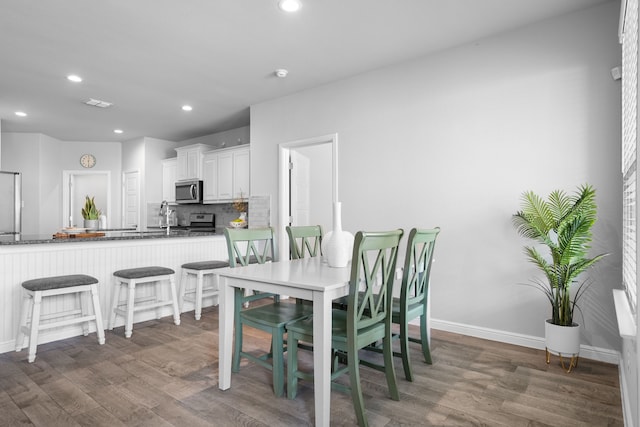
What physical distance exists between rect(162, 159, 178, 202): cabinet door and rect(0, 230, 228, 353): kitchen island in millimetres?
3195

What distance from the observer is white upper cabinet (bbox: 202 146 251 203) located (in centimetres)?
571

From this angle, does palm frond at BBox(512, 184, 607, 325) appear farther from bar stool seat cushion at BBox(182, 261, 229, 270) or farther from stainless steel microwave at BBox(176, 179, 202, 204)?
stainless steel microwave at BBox(176, 179, 202, 204)

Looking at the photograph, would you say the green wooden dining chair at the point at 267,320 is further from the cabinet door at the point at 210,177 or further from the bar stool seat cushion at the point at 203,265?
the cabinet door at the point at 210,177

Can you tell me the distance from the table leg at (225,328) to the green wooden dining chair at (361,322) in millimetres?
404

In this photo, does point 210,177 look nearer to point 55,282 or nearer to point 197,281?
point 197,281

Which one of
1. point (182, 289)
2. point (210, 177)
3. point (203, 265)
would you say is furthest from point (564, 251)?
point (210, 177)

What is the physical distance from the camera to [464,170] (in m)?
3.39

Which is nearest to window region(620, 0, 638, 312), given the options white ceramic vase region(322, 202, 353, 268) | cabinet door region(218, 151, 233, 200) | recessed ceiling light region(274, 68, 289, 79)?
white ceramic vase region(322, 202, 353, 268)

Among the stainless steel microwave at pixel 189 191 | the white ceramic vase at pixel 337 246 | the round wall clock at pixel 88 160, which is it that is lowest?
the white ceramic vase at pixel 337 246

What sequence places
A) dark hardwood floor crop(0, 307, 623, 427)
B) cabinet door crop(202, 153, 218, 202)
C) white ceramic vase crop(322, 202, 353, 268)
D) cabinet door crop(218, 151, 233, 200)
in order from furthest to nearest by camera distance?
cabinet door crop(202, 153, 218, 202)
cabinet door crop(218, 151, 233, 200)
white ceramic vase crop(322, 202, 353, 268)
dark hardwood floor crop(0, 307, 623, 427)

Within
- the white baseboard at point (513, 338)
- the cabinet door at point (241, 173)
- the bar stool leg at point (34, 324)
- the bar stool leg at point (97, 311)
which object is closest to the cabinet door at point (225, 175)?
the cabinet door at point (241, 173)

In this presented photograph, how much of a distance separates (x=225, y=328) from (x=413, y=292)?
123cm

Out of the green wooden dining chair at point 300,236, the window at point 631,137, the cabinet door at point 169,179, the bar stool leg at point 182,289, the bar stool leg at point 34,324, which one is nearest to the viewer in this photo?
the window at point 631,137

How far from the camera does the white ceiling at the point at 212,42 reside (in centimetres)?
278
